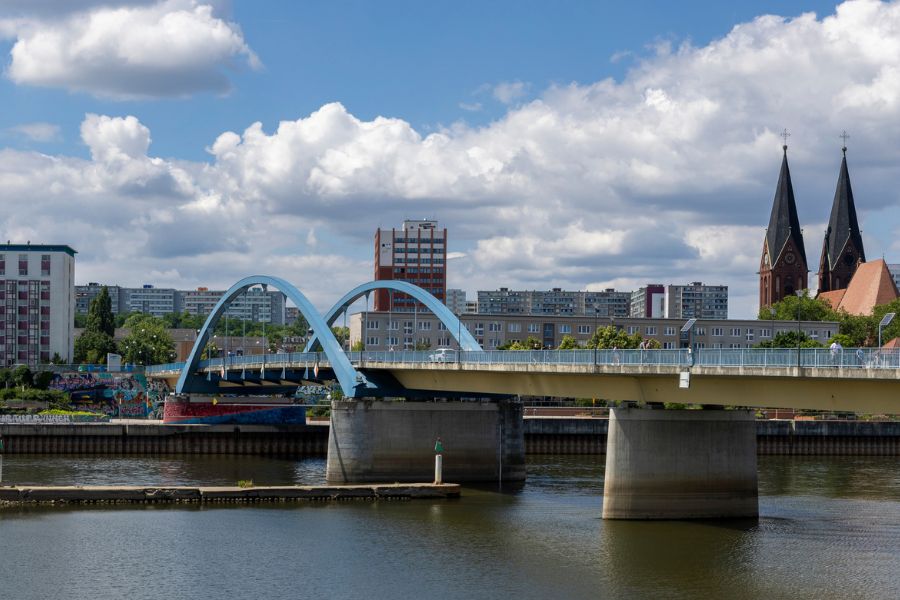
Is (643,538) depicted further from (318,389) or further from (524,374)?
(318,389)

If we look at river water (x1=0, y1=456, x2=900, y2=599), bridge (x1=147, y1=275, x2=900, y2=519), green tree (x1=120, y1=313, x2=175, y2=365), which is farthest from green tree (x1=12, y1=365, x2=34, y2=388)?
river water (x1=0, y1=456, x2=900, y2=599)

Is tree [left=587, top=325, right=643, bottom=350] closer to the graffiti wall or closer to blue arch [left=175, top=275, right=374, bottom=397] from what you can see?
blue arch [left=175, top=275, right=374, bottom=397]

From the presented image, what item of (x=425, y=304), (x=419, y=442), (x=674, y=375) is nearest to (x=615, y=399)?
(x=674, y=375)

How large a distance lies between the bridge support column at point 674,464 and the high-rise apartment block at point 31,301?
117 m

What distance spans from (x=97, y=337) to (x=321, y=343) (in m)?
100.0

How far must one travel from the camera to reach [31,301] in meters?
160

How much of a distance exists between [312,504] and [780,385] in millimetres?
25779

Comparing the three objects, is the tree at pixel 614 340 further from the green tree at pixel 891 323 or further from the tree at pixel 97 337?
the tree at pixel 97 337

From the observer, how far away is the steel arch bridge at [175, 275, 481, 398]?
3164 inches

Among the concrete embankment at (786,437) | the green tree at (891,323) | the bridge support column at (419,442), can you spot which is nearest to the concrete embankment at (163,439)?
the concrete embankment at (786,437)

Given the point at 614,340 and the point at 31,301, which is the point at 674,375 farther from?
the point at 31,301

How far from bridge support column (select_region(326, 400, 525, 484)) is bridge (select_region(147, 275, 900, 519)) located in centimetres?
6

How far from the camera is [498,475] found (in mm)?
78125

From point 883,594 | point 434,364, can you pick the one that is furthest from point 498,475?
point 883,594
